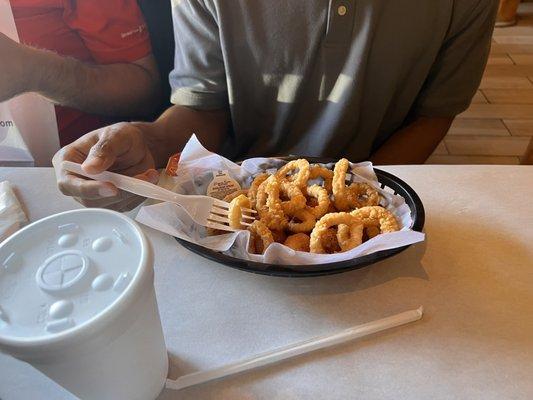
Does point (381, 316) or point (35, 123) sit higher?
point (381, 316)

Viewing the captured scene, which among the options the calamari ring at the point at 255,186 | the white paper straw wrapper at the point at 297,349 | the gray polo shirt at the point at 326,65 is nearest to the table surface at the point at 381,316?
the white paper straw wrapper at the point at 297,349

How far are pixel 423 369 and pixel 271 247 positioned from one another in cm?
21

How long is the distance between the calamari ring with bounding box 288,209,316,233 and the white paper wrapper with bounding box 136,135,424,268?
7 cm

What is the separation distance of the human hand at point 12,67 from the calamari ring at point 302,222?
716mm

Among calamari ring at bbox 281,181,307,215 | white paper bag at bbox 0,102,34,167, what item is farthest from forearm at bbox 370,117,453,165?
white paper bag at bbox 0,102,34,167

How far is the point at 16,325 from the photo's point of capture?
332mm

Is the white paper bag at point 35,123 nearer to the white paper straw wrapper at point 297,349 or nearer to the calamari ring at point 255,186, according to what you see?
the calamari ring at point 255,186

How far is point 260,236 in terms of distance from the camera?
62 centimetres

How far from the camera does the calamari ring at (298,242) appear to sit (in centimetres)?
61

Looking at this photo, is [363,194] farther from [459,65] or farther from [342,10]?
[459,65]

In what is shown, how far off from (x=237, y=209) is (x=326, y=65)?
454mm

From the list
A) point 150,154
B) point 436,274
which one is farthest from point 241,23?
point 436,274

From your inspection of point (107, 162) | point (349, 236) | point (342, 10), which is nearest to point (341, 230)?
point (349, 236)

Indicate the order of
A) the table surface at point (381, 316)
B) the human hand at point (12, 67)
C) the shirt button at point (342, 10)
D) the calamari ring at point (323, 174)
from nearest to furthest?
the table surface at point (381, 316) < the calamari ring at point (323, 174) < the shirt button at point (342, 10) < the human hand at point (12, 67)
